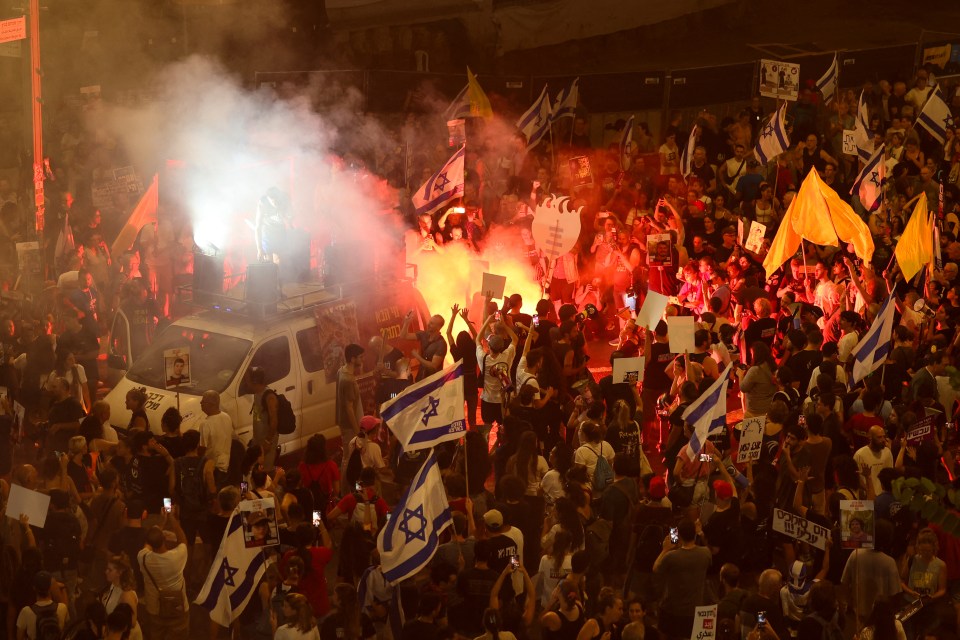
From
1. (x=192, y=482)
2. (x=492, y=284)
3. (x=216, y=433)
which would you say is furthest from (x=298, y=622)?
(x=492, y=284)

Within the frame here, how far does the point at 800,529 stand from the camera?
959 centimetres

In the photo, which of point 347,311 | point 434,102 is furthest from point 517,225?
point 347,311

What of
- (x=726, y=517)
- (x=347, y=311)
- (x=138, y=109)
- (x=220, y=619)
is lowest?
(x=220, y=619)

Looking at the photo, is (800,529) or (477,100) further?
(477,100)

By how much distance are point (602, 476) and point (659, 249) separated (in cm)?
693

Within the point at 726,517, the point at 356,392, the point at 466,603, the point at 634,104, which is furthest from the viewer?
the point at 634,104

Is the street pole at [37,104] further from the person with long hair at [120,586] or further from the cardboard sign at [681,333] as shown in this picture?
the person with long hair at [120,586]

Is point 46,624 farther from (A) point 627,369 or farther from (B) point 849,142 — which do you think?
(B) point 849,142

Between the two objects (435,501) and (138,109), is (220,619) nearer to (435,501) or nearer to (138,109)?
(435,501)

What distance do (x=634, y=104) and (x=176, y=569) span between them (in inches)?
602

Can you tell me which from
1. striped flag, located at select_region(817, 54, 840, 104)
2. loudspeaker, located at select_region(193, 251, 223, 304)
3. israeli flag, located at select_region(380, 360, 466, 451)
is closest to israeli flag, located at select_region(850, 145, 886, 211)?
striped flag, located at select_region(817, 54, 840, 104)

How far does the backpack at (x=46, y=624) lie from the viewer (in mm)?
8602

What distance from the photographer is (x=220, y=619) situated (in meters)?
9.10

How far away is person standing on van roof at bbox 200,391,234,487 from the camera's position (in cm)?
1106
